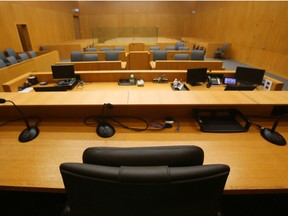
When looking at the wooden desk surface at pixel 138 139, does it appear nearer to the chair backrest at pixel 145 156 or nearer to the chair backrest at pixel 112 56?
the chair backrest at pixel 145 156

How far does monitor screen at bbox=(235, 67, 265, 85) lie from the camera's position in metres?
3.05

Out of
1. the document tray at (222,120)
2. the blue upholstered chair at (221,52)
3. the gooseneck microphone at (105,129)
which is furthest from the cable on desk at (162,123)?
the blue upholstered chair at (221,52)

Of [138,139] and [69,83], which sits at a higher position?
[138,139]

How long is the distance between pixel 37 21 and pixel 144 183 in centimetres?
1038

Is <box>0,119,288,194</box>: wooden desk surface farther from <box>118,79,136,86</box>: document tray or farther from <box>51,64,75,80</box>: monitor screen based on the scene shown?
<box>51,64,75,80</box>: monitor screen

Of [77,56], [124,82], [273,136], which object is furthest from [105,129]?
[77,56]

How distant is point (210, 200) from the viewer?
65 centimetres

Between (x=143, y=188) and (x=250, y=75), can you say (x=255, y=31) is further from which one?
(x=143, y=188)

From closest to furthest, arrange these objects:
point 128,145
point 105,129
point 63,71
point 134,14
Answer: point 128,145, point 105,129, point 63,71, point 134,14

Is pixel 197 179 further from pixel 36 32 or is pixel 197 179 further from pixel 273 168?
pixel 36 32

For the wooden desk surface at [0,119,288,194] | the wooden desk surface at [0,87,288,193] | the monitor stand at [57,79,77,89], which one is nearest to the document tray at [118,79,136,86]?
the monitor stand at [57,79,77,89]

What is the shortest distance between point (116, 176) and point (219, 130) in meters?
1.13

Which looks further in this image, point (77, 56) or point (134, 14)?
point (134, 14)

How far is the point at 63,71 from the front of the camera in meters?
3.22
